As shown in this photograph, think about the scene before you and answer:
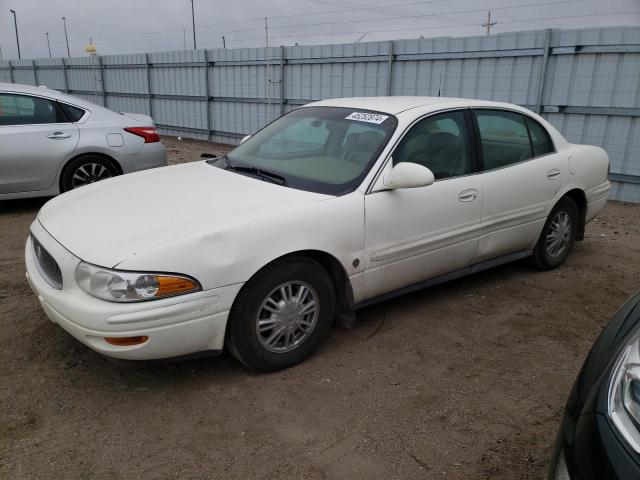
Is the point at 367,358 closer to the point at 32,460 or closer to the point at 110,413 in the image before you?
the point at 110,413

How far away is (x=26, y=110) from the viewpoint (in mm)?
6371

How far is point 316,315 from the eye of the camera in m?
3.29

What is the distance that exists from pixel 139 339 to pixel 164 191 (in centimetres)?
114

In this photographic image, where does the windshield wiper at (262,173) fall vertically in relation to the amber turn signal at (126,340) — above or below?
above

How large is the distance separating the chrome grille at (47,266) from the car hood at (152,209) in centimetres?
13

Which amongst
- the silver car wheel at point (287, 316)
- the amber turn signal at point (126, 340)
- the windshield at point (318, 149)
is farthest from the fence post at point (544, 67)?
the amber turn signal at point (126, 340)

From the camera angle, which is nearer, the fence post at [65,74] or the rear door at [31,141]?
the rear door at [31,141]

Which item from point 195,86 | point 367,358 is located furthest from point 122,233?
point 195,86

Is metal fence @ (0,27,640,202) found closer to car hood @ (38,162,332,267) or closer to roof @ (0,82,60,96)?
roof @ (0,82,60,96)

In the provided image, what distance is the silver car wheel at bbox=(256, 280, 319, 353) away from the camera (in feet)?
10.0

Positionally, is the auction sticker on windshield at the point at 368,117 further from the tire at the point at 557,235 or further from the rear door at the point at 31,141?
the rear door at the point at 31,141

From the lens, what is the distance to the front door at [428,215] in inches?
136

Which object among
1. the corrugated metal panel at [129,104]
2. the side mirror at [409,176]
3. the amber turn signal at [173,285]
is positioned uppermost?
the side mirror at [409,176]

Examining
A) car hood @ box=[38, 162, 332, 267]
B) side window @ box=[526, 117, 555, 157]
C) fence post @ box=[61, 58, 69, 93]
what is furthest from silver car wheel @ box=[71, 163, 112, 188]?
fence post @ box=[61, 58, 69, 93]
